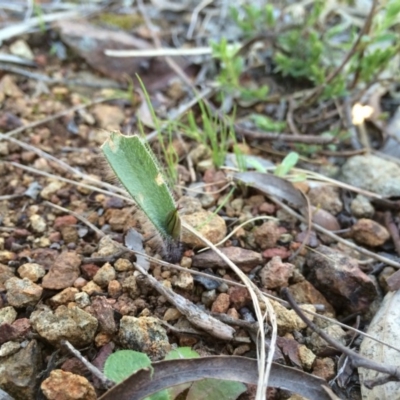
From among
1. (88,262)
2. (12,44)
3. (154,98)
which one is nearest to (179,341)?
(88,262)

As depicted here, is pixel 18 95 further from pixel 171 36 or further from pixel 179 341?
pixel 179 341

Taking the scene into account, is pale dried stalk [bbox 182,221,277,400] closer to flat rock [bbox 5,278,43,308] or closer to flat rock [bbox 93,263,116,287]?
flat rock [bbox 93,263,116,287]

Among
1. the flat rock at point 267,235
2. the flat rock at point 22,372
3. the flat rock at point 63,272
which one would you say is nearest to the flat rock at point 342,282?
the flat rock at point 267,235

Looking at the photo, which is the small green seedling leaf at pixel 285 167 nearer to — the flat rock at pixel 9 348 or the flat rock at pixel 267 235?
the flat rock at pixel 267 235

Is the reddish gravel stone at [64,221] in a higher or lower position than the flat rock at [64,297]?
higher

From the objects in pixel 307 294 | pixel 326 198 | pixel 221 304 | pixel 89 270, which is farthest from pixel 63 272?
pixel 326 198

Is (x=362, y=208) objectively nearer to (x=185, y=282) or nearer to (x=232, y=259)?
(x=232, y=259)

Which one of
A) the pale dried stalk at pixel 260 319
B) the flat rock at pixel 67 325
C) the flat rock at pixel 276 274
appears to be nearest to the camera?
the pale dried stalk at pixel 260 319
